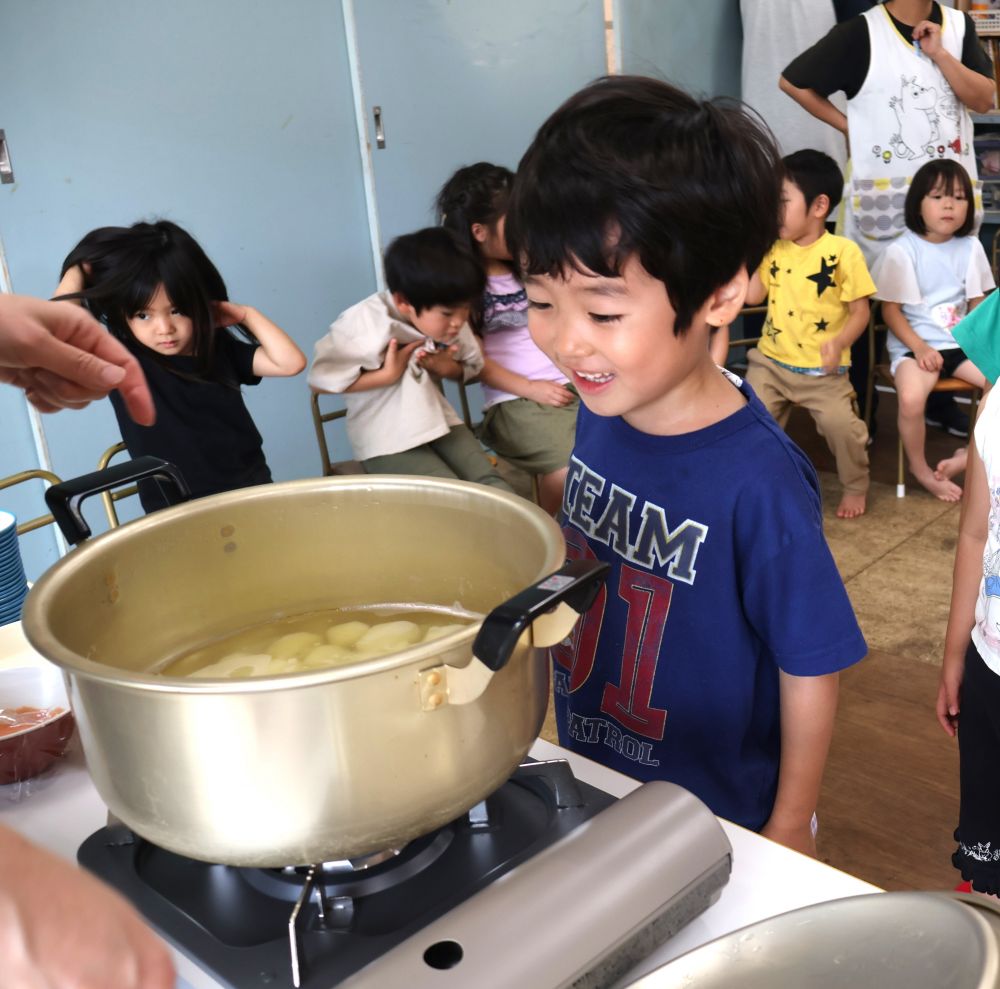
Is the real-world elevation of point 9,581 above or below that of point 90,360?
below

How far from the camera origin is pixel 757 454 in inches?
39.9

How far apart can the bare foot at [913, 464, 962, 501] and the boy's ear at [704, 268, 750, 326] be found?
2635mm

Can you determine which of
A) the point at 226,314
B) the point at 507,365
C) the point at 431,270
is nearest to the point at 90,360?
the point at 226,314

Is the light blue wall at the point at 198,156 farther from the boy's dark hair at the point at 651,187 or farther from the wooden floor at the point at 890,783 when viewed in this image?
the boy's dark hair at the point at 651,187

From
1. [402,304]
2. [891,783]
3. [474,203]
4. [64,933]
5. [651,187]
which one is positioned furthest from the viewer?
[474,203]

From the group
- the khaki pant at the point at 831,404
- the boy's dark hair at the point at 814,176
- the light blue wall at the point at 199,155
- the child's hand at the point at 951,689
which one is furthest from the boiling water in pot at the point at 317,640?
the boy's dark hair at the point at 814,176

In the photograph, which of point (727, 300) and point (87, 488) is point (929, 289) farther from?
point (87, 488)

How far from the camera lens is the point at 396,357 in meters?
2.82

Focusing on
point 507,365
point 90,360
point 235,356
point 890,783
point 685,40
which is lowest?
point 890,783

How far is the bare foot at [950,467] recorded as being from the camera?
133 inches

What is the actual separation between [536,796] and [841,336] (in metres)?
2.95

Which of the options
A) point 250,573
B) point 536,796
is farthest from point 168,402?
point 536,796

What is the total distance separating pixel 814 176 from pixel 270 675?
328cm

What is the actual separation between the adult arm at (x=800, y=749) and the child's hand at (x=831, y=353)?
2.52 m
